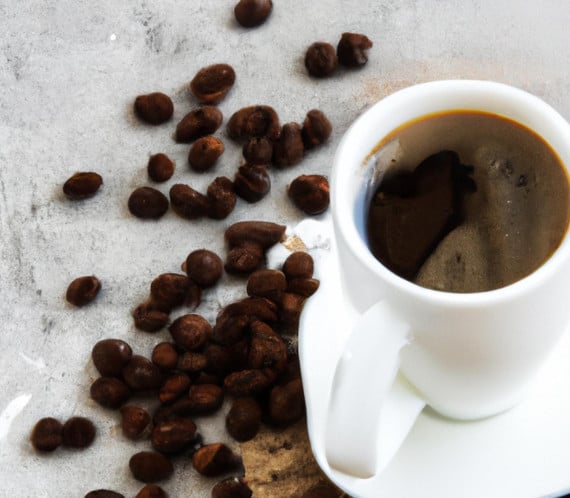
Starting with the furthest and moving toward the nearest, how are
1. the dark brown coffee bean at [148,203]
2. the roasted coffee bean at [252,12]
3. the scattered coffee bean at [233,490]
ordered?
the roasted coffee bean at [252,12] < the dark brown coffee bean at [148,203] < the scattered coffee bean at [233,490]

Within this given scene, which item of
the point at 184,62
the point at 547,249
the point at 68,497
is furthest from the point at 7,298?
the point at 547,249

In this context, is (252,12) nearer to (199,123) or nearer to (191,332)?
(199,123)

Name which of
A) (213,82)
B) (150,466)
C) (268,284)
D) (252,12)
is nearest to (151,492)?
(150,466)

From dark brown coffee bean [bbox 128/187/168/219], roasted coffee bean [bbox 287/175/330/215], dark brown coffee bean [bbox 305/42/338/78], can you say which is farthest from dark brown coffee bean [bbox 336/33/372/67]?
dark brown coffee bean [bbox 128/187/168/219]

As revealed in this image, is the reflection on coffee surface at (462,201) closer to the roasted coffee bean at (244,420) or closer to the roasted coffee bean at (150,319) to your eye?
the roasted coffee bean at (244,420)

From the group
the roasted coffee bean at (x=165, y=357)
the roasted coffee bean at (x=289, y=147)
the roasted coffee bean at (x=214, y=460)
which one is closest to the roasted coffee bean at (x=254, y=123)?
the roasted coffee bean at (x=289, y=147)

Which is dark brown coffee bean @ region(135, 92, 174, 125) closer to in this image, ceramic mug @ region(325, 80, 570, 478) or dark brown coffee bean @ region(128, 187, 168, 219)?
dark brown coffee bean @ region(128, 187, 168, 219)

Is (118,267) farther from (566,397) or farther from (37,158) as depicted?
(566,397)
